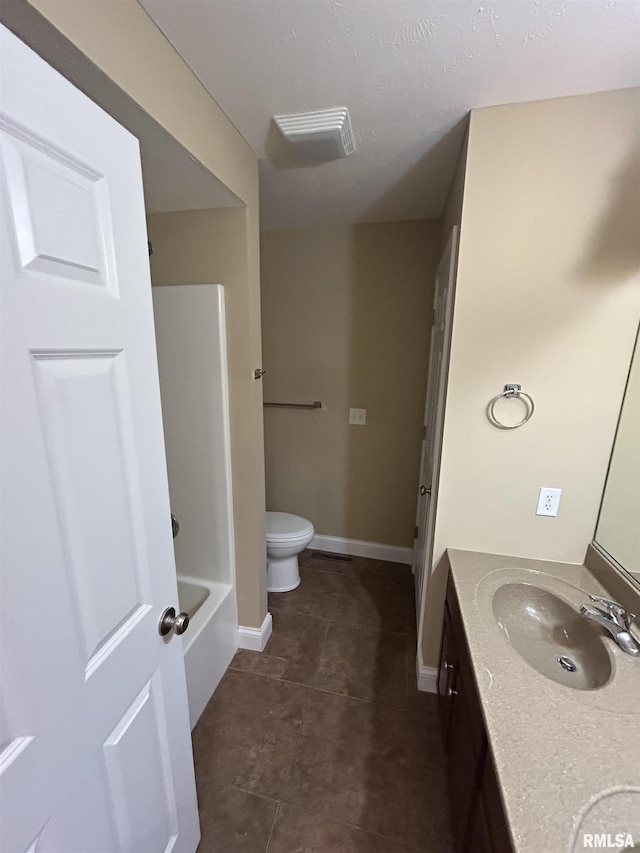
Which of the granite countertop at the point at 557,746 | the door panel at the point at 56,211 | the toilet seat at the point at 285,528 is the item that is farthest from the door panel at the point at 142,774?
the toilet seat at the point at 285,528

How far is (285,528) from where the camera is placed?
2371 mm

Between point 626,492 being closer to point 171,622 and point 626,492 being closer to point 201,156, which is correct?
point 171,622

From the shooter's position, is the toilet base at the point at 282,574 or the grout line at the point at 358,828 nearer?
the grout line at the point at 358,828

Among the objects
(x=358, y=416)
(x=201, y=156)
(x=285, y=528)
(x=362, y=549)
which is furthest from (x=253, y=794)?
(x=201, y=156)

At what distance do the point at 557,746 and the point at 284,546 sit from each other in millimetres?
1674

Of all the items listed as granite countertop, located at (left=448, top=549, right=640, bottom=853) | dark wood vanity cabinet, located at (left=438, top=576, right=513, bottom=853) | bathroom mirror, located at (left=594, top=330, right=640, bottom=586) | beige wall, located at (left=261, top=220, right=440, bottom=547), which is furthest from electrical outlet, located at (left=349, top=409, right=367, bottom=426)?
granite countertop, located at (left=448, top=549, right=640, bottom=853)

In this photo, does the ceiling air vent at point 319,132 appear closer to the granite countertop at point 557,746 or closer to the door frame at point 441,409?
the door frame at point 441,409

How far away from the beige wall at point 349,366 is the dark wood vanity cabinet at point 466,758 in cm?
130

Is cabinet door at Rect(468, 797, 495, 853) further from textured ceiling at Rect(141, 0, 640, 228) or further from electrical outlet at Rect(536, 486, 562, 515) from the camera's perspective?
textured ceiling at Rect(141, 0, 640, 228)

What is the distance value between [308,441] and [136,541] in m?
2.03

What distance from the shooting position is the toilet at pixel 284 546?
2.29m

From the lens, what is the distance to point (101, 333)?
27.3 inches

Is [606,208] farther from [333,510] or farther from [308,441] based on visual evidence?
[333,510]

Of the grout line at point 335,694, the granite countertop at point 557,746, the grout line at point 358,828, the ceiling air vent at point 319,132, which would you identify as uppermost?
the ceiling air vent at point 319,132
